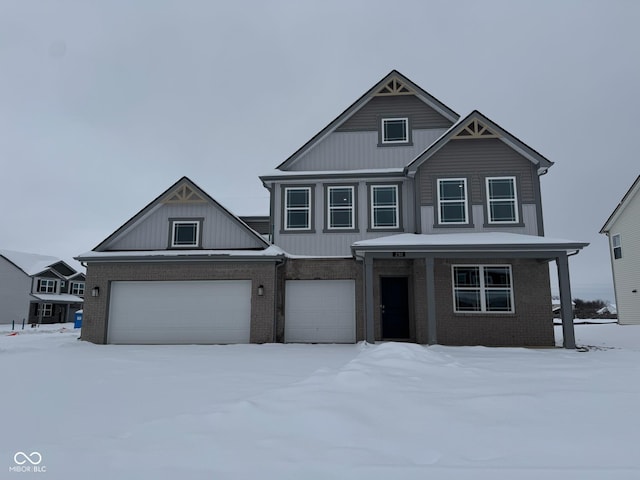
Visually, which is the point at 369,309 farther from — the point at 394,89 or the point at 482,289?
the point at 394,89

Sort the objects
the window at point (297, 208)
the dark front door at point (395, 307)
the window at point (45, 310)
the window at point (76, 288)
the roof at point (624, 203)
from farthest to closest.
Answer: the window at point (76, 288), the window at point (45, 310), the roof at point (624, 203), the window at point (297, 208), the dark front door at point (395, 307)

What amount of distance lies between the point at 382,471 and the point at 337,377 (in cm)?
313

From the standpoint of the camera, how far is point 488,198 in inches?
512

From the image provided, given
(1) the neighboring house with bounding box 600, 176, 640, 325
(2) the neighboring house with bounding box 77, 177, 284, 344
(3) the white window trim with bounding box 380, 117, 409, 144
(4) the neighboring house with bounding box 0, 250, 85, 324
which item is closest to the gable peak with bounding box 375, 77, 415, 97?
(3) the white window trim with bounding box 380, 117, 409, 144

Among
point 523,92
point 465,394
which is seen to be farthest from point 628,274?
point 523,92

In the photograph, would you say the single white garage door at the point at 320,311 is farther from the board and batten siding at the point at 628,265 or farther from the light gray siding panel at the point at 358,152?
the board and batten siding at the point at 628,265

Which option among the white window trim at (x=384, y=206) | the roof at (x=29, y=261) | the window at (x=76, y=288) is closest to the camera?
the white window trim at (x=384, y=206)

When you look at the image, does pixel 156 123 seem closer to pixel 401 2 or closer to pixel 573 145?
pixel 401 2

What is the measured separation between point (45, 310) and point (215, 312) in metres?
33.5

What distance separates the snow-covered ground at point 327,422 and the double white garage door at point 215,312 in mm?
5328

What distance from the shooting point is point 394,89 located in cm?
1470

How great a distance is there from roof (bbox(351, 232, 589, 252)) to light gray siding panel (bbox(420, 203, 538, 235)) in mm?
685

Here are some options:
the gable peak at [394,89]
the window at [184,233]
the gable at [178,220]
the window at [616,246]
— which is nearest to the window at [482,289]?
the gable peak at [394,89]

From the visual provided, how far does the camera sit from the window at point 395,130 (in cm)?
1453
